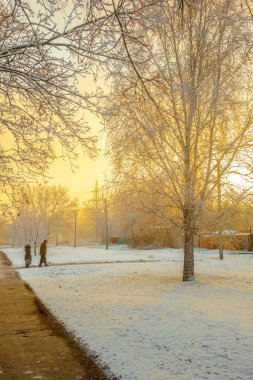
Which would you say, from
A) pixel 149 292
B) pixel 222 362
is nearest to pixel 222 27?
pixel 149 292

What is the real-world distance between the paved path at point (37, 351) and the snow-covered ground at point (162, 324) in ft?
1.04

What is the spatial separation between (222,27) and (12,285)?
42.5ft

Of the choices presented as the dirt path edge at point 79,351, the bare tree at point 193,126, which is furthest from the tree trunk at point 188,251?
the dirt path edge at point 79,351

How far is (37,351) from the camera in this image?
6684 mm

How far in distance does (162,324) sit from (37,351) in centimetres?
290

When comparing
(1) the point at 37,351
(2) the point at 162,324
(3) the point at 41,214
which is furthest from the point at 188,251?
(3) the point at 41,214

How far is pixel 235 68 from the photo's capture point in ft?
49.2

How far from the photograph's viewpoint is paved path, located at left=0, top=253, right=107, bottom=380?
18.3ft

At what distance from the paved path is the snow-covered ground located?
32 cm

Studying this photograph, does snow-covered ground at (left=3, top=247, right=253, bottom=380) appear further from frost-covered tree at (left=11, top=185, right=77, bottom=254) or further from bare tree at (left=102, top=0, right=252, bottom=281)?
frost-covered tree at (left=11, top=185, right=77, bottom=254)

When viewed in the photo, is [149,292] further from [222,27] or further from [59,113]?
[222,27]

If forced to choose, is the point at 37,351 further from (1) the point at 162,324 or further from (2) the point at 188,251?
(2) the point at 188,251

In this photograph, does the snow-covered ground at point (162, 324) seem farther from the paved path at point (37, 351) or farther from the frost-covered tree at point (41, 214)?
the frost-covered tree at point (41, 214)

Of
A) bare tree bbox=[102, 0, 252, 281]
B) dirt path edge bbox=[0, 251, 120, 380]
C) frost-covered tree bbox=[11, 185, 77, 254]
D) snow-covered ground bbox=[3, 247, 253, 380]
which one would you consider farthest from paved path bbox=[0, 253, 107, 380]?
frost-covered tree bbox=[11, 185, 77, 254]
